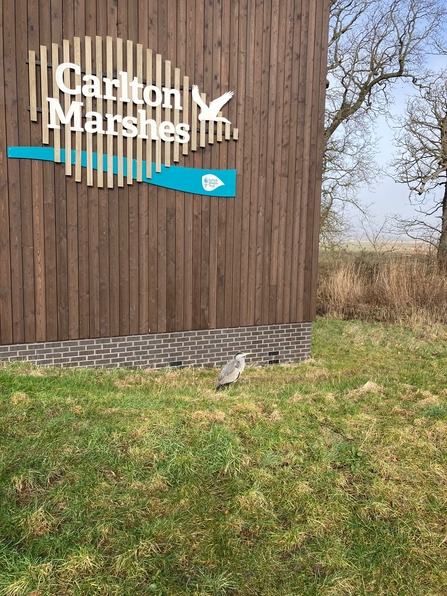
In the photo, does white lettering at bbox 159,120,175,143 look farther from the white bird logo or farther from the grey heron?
the grey heron

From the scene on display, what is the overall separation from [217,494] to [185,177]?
5106 mm

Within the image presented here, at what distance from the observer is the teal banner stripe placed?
628 cm

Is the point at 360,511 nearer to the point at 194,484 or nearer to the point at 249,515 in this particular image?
the point at 249,515

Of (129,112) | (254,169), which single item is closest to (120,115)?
(129,112)

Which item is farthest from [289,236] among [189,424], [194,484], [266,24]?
[194,484]

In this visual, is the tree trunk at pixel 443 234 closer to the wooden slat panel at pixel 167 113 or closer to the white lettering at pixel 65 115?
the wooden slat panel at pixel 167 113

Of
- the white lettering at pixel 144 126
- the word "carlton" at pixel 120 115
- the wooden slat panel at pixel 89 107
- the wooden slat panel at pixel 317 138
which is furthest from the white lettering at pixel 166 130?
the wooden slat panel at pixel 317 138

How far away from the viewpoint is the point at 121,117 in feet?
21.4

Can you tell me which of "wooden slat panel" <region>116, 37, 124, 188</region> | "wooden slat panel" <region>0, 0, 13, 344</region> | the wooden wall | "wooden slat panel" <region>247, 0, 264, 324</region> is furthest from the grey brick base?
"wooden slat panel" <region>116, 37, 124, 188</region>

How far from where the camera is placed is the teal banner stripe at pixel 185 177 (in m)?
6.28

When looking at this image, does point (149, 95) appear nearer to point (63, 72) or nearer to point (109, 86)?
point (109, 86)

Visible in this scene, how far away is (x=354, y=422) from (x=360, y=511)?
146 centimetres

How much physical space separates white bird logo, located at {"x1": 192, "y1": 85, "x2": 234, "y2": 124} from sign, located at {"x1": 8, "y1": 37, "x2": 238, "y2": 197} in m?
0.01

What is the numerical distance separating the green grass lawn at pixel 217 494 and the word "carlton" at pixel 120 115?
11.3 ft
